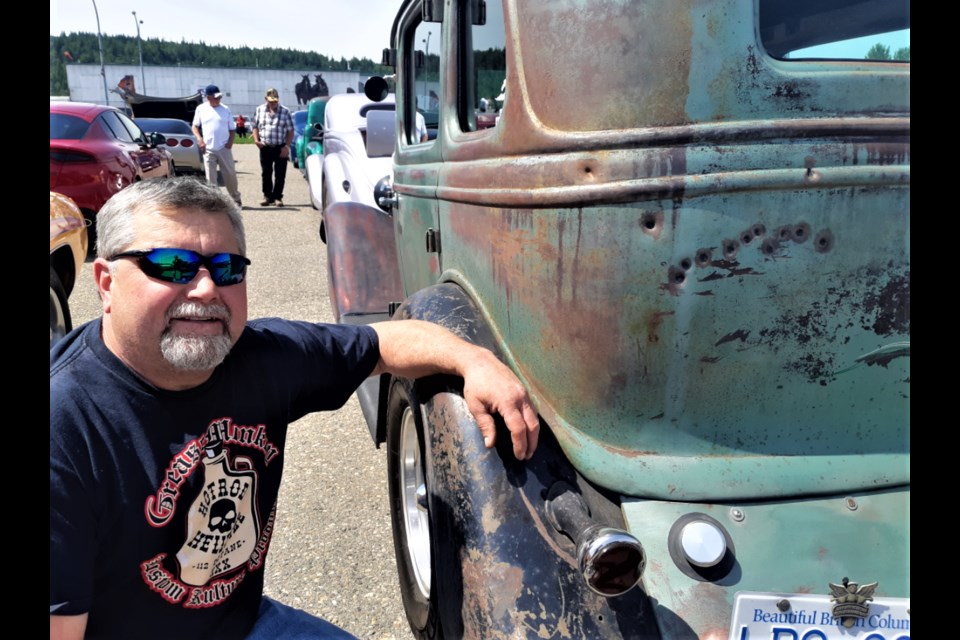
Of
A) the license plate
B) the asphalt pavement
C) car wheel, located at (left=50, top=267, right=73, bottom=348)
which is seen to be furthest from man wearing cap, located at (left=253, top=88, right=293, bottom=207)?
the license plate

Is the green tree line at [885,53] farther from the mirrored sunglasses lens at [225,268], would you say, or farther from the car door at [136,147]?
the car door at [136,147]

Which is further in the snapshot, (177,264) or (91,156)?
(91,156)

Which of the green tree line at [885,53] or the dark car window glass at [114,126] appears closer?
the green tree line at [885,53]

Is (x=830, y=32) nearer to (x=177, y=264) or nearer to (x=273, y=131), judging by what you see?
(x=177, y=264)

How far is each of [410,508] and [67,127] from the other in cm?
687

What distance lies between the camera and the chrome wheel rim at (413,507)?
2408 mm

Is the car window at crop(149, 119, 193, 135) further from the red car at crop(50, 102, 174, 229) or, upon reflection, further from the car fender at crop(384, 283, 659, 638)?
the car fender at crop(384, 283, 659, 638)

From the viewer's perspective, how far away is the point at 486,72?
227cm

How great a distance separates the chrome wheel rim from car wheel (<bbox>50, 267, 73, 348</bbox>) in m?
2.77

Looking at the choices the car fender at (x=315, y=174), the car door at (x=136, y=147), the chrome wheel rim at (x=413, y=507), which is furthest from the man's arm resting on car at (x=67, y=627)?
the car fender at (x=315, y=174)

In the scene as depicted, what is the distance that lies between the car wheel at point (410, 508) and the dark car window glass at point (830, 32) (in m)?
1.34

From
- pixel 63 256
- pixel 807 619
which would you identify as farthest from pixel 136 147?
pixel 807 619

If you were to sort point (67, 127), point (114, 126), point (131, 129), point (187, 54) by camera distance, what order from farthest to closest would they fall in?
point (187, 54) < point (131, 129) < point (114, 126) < point (67, 127)

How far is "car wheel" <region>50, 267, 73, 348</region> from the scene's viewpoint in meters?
4.18
